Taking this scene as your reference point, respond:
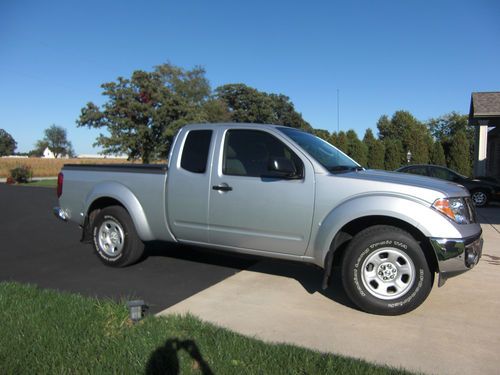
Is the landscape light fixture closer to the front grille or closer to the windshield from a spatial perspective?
the windshield

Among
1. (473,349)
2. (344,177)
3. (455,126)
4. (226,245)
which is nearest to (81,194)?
(226,245)

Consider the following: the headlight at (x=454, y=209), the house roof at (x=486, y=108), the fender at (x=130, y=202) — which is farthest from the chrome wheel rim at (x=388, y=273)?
the house roof at (x=486, y=108)

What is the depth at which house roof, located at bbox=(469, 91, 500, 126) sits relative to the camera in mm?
17359

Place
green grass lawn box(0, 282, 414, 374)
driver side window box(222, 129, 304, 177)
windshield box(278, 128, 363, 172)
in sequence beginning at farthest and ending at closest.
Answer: driver side window box(222, 129, 304, 177)
windshield box(278, 128, 363, 172)
green grass lawn box(0, 282, 414, 374)

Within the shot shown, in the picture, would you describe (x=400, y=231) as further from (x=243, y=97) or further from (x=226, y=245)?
(x=243, y=97)

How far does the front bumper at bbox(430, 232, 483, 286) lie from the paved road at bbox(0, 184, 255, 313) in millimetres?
2666

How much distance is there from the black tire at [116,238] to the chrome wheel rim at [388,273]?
313cm

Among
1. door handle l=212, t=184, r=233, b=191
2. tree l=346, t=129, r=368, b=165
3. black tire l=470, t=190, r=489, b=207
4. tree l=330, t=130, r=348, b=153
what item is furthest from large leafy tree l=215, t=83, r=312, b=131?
door handle l=212, t=184, r=233, b=191

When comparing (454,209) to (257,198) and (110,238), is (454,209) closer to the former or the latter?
(257,198)

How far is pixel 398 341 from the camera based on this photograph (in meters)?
3.72

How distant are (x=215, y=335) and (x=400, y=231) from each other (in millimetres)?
2045

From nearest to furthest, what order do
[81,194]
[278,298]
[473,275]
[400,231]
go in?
[400,231]
[278,298]
[473,275]
[81,194]

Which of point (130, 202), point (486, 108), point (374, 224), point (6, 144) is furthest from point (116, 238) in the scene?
point (6, 144)

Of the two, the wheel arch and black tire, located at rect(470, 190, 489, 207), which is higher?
the wheel arch
